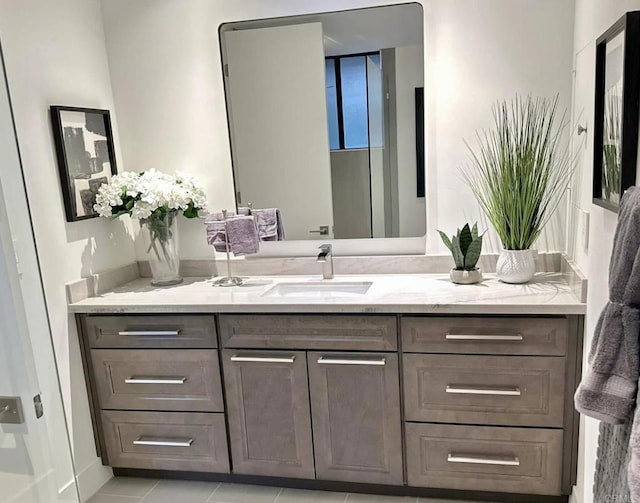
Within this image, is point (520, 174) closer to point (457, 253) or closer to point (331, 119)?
point (457, 253)

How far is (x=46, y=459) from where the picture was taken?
198 centimetres

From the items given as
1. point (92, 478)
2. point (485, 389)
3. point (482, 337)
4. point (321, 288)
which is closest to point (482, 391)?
point (485, 389)

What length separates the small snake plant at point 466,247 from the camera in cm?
232

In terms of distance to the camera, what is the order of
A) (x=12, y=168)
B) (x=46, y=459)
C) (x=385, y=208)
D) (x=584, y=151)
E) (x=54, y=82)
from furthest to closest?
1. (x=385, y=208)
2. (x=54, y=82)
3. (x=584, y=151)
4. (x=46, y=459)
5. (x=12, y=168)

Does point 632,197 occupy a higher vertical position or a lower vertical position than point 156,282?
higher

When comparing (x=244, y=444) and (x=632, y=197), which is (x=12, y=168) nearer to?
(x=244, y=444)

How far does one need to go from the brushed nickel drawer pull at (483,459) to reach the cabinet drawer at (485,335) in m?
0.42

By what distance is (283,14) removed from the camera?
99.3 inches

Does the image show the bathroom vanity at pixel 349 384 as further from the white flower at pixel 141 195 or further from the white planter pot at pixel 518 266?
the white flower at pixel 141 195

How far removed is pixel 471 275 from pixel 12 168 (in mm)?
1744

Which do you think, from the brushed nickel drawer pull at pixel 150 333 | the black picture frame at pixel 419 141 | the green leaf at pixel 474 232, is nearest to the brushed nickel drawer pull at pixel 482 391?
the green leaf at pixel 474 232

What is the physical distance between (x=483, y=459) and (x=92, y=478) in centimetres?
168

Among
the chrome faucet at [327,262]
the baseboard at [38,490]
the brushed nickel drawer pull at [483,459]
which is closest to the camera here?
the baseboard at [38,490]

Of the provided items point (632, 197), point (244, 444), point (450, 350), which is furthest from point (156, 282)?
point (632, 197)
